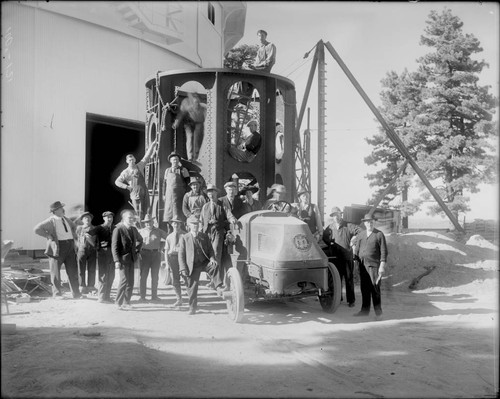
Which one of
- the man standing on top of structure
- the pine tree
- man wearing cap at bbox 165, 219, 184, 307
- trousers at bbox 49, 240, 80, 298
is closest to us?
man wearing cap at bbox 165, 219, 184, 307

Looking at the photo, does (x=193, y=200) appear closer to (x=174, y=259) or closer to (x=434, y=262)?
(x=174, y=259)

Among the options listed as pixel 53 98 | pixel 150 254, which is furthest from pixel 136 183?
pixel 53 98

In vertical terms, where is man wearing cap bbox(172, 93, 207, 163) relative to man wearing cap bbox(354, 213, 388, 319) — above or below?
above

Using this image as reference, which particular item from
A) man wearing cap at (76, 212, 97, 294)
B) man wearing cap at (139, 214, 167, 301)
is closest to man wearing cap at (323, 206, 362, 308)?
man wearing cap at (139, 214, 167, 301)

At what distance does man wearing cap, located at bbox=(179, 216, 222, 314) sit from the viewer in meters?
8.52

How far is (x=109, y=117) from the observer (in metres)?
16.9

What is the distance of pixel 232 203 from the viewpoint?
30.6 feet

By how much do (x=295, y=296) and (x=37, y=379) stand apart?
4.17 metres

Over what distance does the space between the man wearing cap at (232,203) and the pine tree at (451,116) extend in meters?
16.0

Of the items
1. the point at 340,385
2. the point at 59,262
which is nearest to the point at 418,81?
the point at 59,262

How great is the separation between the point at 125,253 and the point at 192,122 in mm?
3871

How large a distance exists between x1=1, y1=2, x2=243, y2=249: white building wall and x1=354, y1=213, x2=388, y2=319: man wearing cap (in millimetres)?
8065

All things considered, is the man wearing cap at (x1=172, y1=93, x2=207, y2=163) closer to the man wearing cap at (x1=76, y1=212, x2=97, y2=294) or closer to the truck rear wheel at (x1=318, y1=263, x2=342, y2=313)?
the man wearing cap at (x1=76, y1=212, x2=97, y2=294)

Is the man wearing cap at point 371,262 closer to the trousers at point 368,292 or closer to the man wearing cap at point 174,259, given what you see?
the trousers at point 368,292
